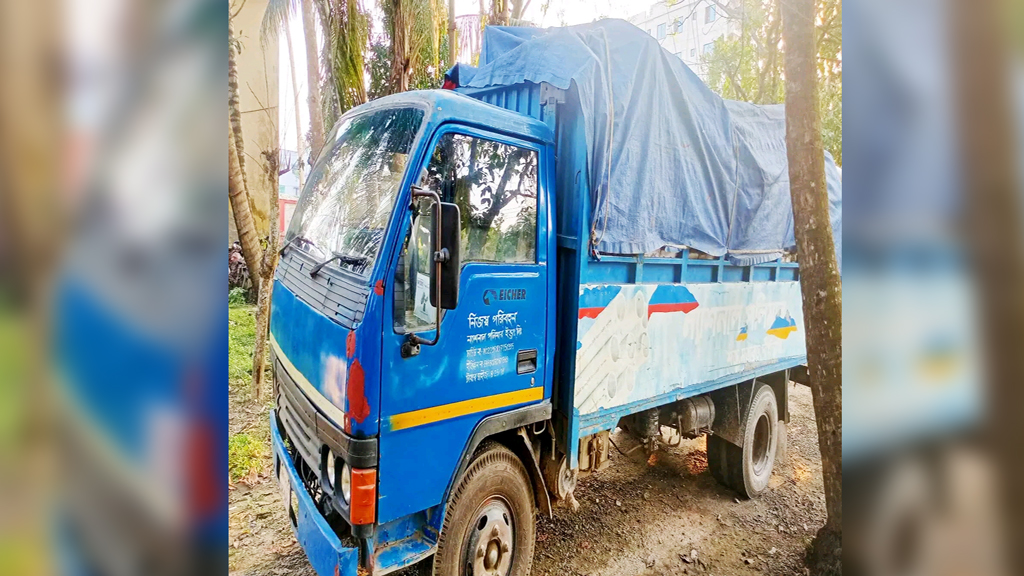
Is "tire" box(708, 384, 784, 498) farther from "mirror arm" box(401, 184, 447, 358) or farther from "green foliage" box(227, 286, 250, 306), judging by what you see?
"green foliage" box(227, 286, 250, 306)

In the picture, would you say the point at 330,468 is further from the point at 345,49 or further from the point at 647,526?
the point at 345,49

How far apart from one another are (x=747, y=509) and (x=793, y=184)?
2.96 m

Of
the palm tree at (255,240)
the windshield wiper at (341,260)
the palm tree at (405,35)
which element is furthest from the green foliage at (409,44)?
the windshield wiper at (341,260)

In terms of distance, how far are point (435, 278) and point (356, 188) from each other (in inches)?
35.1

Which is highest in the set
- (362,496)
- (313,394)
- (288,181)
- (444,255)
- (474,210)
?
(288,181)

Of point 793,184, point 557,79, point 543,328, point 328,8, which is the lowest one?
point 543,328

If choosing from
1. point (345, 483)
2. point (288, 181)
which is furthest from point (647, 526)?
point (288, 181)

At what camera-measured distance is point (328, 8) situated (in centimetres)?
803

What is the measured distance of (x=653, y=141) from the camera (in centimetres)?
366
